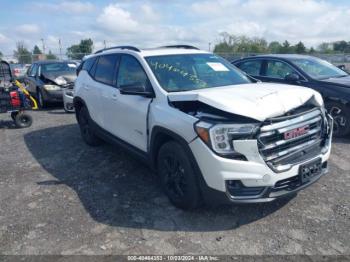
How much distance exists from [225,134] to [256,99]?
1.78 ft

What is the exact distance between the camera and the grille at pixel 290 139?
3225 millimetres

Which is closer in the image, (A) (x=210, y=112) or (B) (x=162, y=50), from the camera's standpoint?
(A) (x=210, y=112)

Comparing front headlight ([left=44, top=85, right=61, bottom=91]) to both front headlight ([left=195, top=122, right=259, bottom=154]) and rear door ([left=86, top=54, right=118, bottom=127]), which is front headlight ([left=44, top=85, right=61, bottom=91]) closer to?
rear door ([left=86, top=54, right=118, bottom=127])

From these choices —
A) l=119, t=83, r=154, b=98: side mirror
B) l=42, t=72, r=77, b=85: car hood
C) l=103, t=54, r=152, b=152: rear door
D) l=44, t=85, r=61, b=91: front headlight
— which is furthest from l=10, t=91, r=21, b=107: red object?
l=119, t=83, r=154, b=98: side mirror

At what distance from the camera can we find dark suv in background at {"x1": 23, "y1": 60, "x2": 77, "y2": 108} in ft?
35.8

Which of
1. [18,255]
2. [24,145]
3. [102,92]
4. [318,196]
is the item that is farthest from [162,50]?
[24,145]

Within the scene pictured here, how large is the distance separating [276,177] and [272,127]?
49 centimetres

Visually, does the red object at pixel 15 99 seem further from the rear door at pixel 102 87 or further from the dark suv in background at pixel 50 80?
the rear door at pixel 102 87

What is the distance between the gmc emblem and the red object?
7.11 meters

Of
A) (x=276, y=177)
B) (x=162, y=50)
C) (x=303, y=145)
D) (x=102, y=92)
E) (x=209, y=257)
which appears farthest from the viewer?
(x=102, y=92)

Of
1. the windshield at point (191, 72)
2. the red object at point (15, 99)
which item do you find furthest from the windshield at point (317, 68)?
the red object at point (15, 99)

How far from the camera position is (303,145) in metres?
3.57

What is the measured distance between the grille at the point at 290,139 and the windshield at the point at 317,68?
3597 mm

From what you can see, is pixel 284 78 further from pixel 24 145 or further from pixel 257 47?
pixel 257 47
